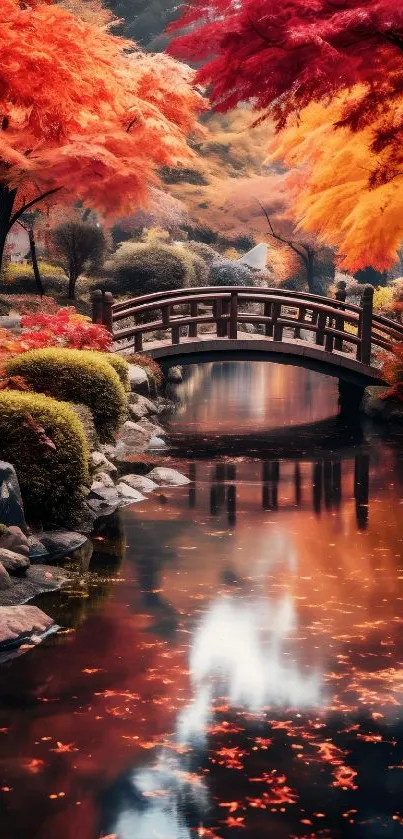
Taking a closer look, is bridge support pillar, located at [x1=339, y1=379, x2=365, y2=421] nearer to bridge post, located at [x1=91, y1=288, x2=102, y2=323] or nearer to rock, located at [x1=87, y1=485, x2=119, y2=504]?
bridge post, located at [x1=91, y1=288, x2=102, y2=323]

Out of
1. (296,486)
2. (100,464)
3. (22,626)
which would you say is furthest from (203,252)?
(22,626)

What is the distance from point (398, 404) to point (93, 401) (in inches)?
329

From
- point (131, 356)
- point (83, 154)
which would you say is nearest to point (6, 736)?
point (131, 356)

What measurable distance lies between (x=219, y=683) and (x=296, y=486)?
7.32 meters

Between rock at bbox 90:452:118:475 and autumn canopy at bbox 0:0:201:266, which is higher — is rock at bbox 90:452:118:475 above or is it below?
below

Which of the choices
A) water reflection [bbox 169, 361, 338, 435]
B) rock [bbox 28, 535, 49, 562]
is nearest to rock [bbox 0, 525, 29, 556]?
rock [bbox 28, 535, 49, 562]

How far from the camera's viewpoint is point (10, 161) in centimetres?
2012

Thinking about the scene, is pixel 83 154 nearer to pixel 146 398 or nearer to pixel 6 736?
pixel 146 398

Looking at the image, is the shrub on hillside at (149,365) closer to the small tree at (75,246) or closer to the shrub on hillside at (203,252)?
the small tree at (75,246)

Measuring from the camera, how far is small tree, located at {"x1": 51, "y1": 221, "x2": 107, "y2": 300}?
93.7 feet

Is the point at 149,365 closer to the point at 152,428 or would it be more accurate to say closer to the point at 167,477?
the point at 152,428

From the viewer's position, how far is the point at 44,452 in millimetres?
11258

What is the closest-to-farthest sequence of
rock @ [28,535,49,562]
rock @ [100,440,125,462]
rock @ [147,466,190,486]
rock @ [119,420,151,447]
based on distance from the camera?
1. rock @ [28,535,49,562]
2. rock @ [147,466,190,486]
3. rock @ [100,440,125,462]
4. rock @ [119,420,151,447]

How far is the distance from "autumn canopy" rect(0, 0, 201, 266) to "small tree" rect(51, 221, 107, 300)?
11.6ft
